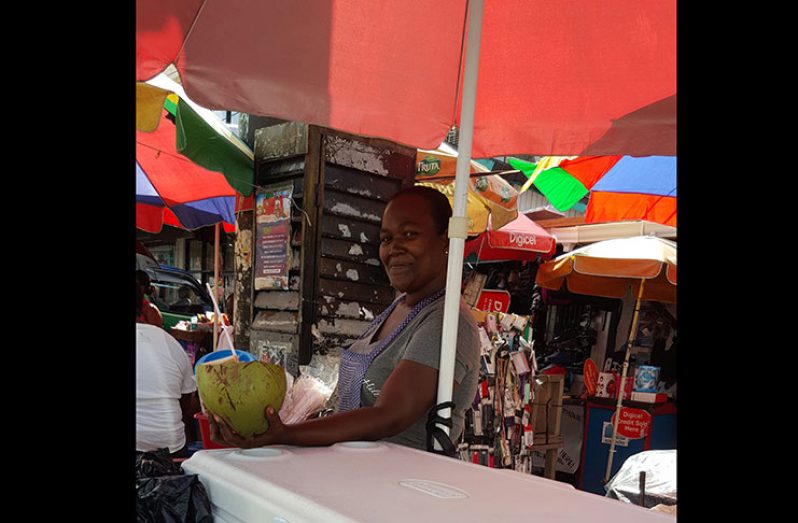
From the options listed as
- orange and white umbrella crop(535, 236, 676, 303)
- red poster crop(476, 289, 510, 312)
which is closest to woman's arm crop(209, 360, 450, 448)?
orange and white umbrella crop(535, 236, 676, 303)

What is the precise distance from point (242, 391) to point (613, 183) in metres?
5.21

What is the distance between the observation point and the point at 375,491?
46.3 inches

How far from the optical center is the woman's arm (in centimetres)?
153

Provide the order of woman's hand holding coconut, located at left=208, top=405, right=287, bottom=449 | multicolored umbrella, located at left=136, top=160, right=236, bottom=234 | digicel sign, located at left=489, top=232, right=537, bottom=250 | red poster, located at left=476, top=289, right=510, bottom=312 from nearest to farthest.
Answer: woman's hand holding coconut, located at left=208, top=405, right=287, bottom=449 → multicolored umbrella, located at left=136, top=160, right=236, bottom=234 → digicel sign, located at left=489, top=232, right=537, bottom=250 → red poster, located at left=476, top=289, right=510, bottom=312

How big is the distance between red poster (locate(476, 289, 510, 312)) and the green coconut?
6.86 metres

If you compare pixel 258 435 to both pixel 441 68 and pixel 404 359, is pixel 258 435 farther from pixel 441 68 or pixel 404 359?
pixel 441 68

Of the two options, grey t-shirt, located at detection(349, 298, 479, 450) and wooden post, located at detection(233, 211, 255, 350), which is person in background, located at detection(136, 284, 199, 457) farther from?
grey t-shirt, located at detection(349, 298, 479, 450)

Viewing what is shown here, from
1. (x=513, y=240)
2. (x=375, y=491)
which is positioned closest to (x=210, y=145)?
(x=375, y=491)

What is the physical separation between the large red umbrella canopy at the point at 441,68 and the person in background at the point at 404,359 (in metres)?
0.49

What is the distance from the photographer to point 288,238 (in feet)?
13.8

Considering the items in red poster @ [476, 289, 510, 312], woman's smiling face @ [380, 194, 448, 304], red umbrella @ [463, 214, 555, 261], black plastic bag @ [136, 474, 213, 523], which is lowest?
black plastic bag @ [136, 474, 213, 523]
